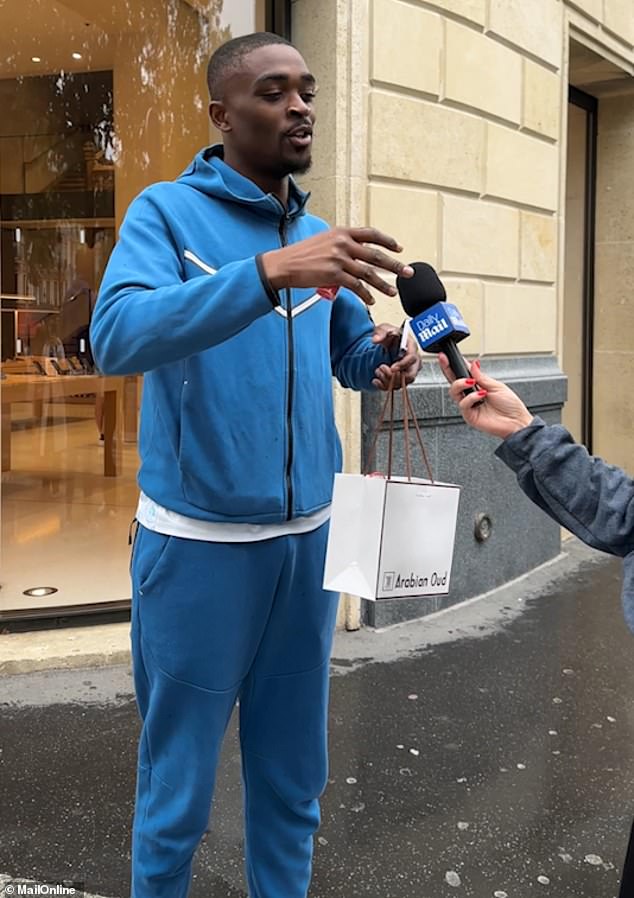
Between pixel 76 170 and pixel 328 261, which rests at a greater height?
pixel 76 170

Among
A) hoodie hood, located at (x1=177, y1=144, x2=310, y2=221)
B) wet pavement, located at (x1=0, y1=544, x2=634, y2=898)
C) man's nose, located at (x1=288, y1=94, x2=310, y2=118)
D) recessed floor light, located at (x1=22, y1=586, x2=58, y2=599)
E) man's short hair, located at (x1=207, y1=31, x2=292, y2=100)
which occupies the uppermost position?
man's short hair, located at (x1=207, y1=31, x2=292, y2=100)

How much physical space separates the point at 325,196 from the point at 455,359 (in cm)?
317

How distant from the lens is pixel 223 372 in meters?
1.91

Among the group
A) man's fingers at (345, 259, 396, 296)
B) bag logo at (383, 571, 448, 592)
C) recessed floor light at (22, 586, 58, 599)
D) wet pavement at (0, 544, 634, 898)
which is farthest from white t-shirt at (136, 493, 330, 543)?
recessed floor light at (22, 586, 58, 599)

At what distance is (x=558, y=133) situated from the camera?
20.8 ft

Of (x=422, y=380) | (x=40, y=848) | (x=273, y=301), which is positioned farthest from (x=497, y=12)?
(x=40, y=848)

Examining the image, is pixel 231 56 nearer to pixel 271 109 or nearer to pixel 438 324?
pixel 271 109

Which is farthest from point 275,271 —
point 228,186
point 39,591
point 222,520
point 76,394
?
point 76,394

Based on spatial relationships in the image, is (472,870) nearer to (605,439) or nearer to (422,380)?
(422,380)

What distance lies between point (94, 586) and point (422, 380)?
2357 mm

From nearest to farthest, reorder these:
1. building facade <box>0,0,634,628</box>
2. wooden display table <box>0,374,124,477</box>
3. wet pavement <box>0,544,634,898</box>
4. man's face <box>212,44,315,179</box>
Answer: man's face <box>212,44,315,179</box>
wet pavement <box>0,544,634,898</box>
building facade <box>0,0,634,628</box>
wooden display table <box>0,374,124,477</box>

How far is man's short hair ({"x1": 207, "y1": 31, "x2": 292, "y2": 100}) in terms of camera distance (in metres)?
1.96

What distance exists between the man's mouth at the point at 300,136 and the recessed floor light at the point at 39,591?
392 centimetres

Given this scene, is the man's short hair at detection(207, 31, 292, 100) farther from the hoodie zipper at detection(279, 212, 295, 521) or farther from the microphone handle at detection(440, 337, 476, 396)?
the microphone handle at detection(440, 337, 476, 396)
